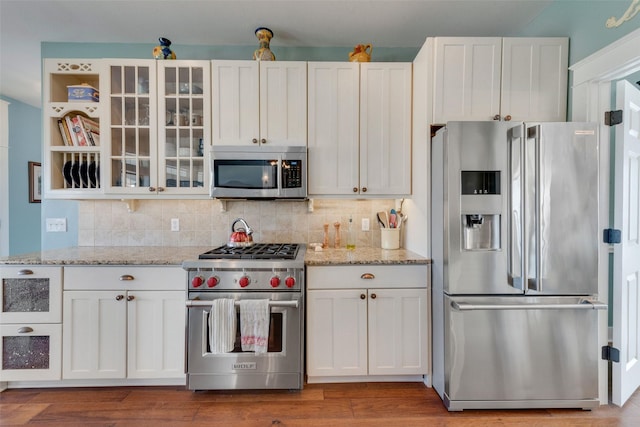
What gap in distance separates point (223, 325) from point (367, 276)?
972 millimetres

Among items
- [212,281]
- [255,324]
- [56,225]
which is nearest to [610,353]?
[255,324]

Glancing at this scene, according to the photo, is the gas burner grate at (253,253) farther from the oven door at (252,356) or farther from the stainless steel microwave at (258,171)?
the stainless steel microwave at (258,171)

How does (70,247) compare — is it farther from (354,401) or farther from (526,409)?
(526,409)

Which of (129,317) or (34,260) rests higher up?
(34,260)

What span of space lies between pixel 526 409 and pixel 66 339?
2.95m

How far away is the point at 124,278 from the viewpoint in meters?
2.06

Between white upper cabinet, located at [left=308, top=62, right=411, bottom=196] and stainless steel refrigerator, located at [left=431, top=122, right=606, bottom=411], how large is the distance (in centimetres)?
55

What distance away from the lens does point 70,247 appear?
268 centimetres

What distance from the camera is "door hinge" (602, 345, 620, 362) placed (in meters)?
1.87

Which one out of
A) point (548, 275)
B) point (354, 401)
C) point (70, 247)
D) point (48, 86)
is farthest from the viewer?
point (70, 247)

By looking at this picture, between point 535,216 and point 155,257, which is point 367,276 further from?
point 155,257

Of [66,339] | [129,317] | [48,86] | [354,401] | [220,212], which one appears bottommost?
[354,401]

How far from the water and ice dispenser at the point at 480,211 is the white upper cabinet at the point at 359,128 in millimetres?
585

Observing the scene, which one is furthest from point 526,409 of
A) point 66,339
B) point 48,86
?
point 48,86
